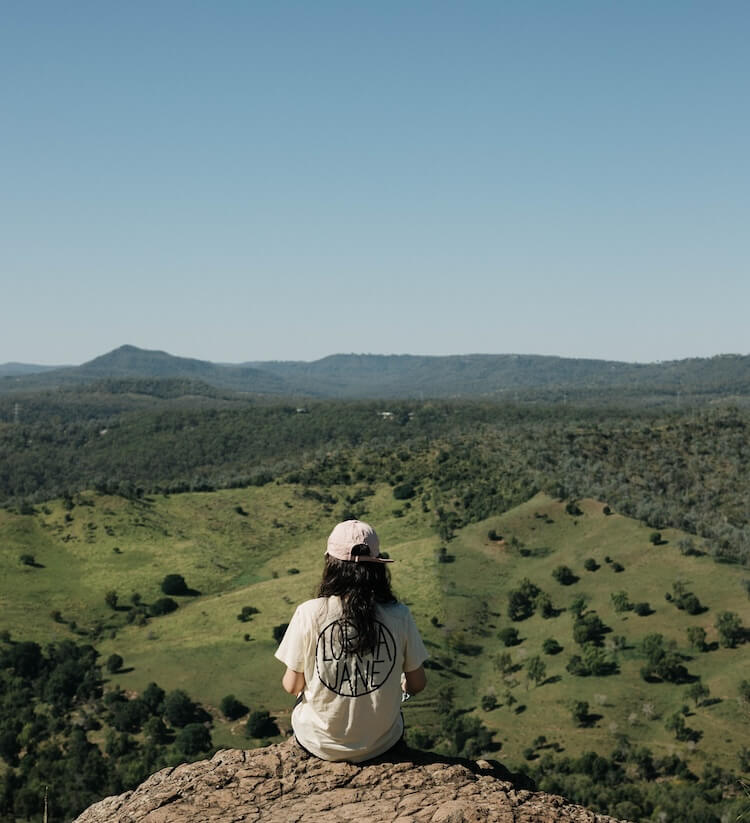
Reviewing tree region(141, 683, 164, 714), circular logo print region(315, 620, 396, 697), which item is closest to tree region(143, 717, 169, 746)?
tree region(141, 683, 164, 714)

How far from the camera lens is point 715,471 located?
4473 inches

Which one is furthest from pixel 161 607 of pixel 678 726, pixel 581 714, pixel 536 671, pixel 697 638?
pixel 678 726

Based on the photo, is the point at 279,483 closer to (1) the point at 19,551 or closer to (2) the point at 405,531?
(2) the point at 405,531

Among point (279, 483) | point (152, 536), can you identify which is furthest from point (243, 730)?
point (279, 483)

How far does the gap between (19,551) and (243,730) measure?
5494cm

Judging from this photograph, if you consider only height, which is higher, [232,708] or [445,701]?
[232,708]

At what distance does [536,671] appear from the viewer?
186 feet

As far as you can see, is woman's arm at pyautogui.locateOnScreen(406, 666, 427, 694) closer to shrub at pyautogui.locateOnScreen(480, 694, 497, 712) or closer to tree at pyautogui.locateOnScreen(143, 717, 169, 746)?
tree at pyautogui.locateOnScreen(143, 717, 169, 746)

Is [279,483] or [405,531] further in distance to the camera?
[279,483]

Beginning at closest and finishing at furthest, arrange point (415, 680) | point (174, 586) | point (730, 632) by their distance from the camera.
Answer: point (415, 680) < point (730, 632) < point (174, 586)

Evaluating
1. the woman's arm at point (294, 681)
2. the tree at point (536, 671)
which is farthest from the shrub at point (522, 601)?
the woman's arm at point (294, 681)

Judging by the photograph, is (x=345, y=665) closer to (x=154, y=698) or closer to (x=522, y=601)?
(x=154, y=698)

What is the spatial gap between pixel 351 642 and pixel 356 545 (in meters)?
0.84

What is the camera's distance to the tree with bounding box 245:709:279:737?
167 feet
